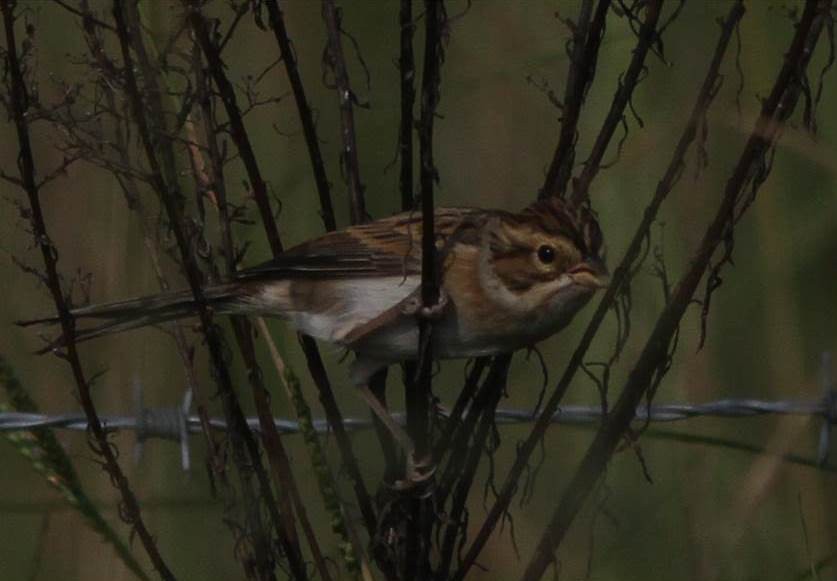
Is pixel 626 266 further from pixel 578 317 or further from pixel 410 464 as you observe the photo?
pixel 578 317

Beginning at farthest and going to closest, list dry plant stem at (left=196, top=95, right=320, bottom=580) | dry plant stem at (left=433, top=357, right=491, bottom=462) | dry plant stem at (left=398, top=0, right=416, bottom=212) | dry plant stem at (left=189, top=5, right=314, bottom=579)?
dry plant stem at (left=433, top=357, right=491, bottom=462) < dry plant stem at (left=196, top=95, right=320, bottom=580) < dry plant stem at (left=189, top=5, right=314, bottom=579) < dry plant stem at (left=398, top=0, right=416, bottom=212)

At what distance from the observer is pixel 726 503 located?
5.57m

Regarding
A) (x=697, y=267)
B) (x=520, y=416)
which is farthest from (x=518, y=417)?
(x=697, y=267)

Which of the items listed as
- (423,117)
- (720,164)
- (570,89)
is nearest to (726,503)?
(720,164)

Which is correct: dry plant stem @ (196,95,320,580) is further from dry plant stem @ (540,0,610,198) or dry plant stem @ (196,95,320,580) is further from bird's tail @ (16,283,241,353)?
dry plant stem @ (540,0,610,198)

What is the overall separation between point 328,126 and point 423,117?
3.16 m

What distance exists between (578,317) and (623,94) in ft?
7.79

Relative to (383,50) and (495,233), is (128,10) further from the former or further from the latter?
(383,50)

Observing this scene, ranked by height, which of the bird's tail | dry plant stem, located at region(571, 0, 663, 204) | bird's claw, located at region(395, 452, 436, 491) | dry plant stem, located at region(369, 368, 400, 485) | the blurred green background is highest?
dry plant stem, located at region(571, 0, 663, 204)

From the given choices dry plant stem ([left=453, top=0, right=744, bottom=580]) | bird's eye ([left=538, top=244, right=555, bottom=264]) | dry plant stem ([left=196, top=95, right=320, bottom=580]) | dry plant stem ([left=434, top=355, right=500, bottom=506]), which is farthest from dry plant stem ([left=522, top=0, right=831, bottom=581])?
dry plant stem ([left=196, top=95, right=320, bottom=580])

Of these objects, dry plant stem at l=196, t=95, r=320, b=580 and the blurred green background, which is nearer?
dry plant stem at l=196, t=95, r=320, b=580

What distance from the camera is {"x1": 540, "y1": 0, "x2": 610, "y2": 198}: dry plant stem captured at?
11.6ft

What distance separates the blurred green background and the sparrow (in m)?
0.88

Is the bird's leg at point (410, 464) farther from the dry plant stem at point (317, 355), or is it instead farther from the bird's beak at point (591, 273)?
the bird's beak at point (591, 273)
